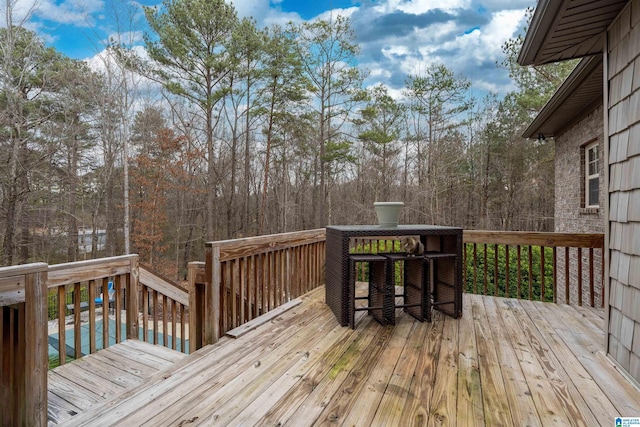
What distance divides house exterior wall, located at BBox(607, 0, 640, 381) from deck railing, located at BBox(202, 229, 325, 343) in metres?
2.57

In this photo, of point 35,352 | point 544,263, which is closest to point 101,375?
point 35,352

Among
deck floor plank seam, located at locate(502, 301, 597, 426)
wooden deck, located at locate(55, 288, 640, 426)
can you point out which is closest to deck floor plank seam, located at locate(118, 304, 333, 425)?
wooden deck, located at locate(55, 288, 640, 426)

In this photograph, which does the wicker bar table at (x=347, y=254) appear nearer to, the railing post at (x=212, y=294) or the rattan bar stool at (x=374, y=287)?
the rattan bar stool at (x=374, y=287)

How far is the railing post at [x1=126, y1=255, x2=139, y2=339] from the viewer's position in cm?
257

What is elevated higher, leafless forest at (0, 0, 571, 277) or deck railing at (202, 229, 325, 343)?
leafless forest at (0, 0, 571, 277)

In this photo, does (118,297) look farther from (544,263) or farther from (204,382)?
(544,263)

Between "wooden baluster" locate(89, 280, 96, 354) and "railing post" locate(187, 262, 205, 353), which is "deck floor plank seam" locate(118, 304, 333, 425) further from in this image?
"wooden baluster" locate(89, 280, 96, 354)

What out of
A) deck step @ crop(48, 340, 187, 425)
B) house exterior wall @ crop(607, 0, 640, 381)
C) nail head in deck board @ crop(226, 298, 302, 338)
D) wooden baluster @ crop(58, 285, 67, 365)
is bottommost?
deck step @ crop(48, 340, 187, 425)

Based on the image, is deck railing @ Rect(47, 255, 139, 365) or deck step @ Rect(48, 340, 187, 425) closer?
deck step @ Rect(48, 340, 187, 425)

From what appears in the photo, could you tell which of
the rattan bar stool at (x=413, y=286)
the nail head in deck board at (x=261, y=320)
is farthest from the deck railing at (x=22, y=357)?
the rattan bar stool at (x=413, y=286)

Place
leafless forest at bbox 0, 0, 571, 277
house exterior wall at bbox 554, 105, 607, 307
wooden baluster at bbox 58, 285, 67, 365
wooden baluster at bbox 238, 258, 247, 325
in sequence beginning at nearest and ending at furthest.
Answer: wooden baluster at bbox 58, 285, 67, 365
wooden baluster at bbox 238, 258, 247, 325
house exterior wall at bbox 554, 105, 607, 307
leafless forest at bbox 0, 0, 571, 277

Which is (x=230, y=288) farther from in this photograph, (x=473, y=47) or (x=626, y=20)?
(x=473, y=47)

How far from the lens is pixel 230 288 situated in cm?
265

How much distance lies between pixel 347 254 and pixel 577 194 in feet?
17.3
